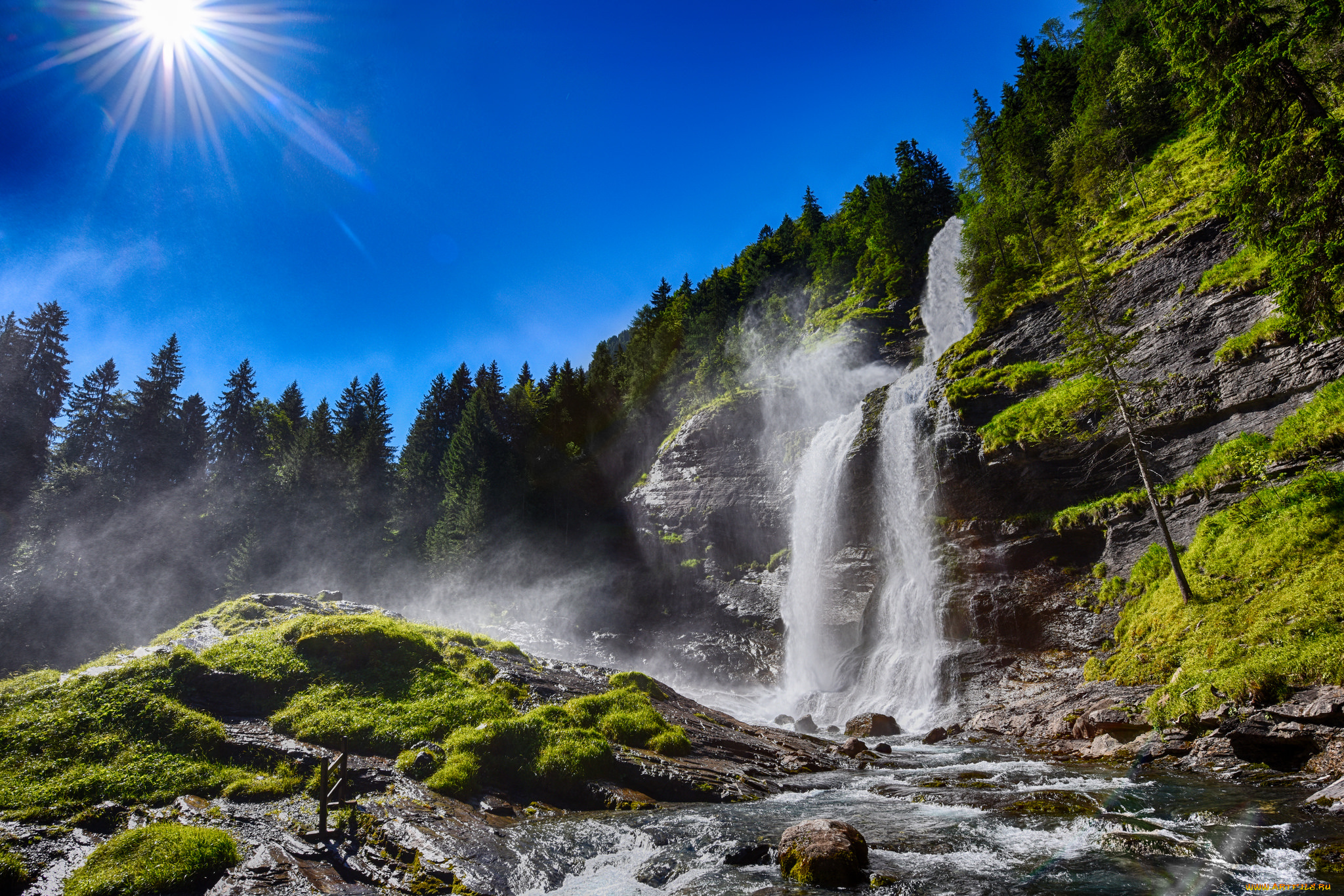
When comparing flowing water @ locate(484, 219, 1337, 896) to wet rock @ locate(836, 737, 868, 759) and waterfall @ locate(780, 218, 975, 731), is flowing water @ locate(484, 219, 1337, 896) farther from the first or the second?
waterfall @ locate(780, 218, 975, 731)

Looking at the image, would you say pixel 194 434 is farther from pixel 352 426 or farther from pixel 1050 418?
pixel 1050 418

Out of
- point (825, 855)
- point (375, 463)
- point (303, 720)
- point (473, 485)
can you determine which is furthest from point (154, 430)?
point (825, 855)

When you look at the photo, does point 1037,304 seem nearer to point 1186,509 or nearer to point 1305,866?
point 1186,509

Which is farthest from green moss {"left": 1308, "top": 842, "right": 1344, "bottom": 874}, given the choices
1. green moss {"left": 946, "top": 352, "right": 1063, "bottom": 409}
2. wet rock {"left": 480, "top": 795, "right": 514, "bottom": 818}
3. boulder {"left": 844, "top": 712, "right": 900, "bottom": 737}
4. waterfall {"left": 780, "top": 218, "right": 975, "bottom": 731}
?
green moss {"left": 946, "top": 352, "right": 1063, "bottom": 409}

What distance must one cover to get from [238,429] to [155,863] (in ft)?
257

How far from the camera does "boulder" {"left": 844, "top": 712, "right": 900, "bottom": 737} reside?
20.6m

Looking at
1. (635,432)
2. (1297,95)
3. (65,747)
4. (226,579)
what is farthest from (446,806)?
(226,579)

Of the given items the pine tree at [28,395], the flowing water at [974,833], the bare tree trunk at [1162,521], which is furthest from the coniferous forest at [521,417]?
the flowing water at [974,833]

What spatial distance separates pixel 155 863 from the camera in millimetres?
6863

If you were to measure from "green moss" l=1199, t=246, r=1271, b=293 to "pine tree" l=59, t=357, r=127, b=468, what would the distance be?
84.7m

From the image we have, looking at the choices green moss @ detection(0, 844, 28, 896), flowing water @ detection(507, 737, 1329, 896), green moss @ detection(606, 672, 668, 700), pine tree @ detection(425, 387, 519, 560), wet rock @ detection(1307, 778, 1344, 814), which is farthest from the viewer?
pine tree @ detection(425, 387, 519, 560)

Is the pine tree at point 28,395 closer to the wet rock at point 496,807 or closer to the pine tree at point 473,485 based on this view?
the pine tree at point 473,485

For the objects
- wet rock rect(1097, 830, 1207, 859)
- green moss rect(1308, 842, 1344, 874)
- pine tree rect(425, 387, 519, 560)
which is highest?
pine tree rect(425, 387, 519, 560)

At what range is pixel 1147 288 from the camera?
25.2 metres
